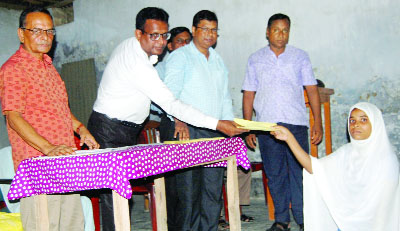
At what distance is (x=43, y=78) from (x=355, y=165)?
83.0 inches

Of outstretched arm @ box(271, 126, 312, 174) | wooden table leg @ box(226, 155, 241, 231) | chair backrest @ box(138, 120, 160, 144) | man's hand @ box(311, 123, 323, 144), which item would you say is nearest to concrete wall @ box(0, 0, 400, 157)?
man's hand @ box(311, 123, 323, 144)

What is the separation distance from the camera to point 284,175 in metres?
3.48

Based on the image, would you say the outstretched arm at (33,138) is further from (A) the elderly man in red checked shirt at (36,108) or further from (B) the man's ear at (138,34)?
(B) the man's ear at (138,34)

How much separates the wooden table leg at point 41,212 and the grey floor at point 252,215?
2060 millimetres

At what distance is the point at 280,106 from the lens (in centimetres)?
346

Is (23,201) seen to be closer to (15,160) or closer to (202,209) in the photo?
(15,160)

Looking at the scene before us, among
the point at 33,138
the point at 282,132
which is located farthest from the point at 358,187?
the point at 33,138

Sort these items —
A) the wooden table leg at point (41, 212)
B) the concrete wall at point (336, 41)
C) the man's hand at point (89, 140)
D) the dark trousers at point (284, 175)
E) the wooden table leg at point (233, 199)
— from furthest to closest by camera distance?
1. the concrete wall at point (336, 41)
2. the dark trousers at point (284, 175)
3. the wooden table leg at point (233, 199)
4. the man's hand at point (89, 140)
5. the wooden table leg at point (41, 212)

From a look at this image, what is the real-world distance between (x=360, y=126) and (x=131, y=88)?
1581 mm

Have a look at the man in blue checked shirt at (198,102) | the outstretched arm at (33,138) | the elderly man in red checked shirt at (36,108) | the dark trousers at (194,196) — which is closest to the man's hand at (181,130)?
the man in blue checked shirt at (198,102)

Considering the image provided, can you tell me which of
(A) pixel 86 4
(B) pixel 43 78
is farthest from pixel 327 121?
(A) pixel 86 4

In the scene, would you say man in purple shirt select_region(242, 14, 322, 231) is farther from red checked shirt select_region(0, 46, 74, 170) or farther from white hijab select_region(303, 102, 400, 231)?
red checked shirt select_region(0, 46, 74, 170)

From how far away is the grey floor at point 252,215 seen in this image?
3871mm

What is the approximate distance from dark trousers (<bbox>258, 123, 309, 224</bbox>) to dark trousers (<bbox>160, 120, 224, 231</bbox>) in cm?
56
